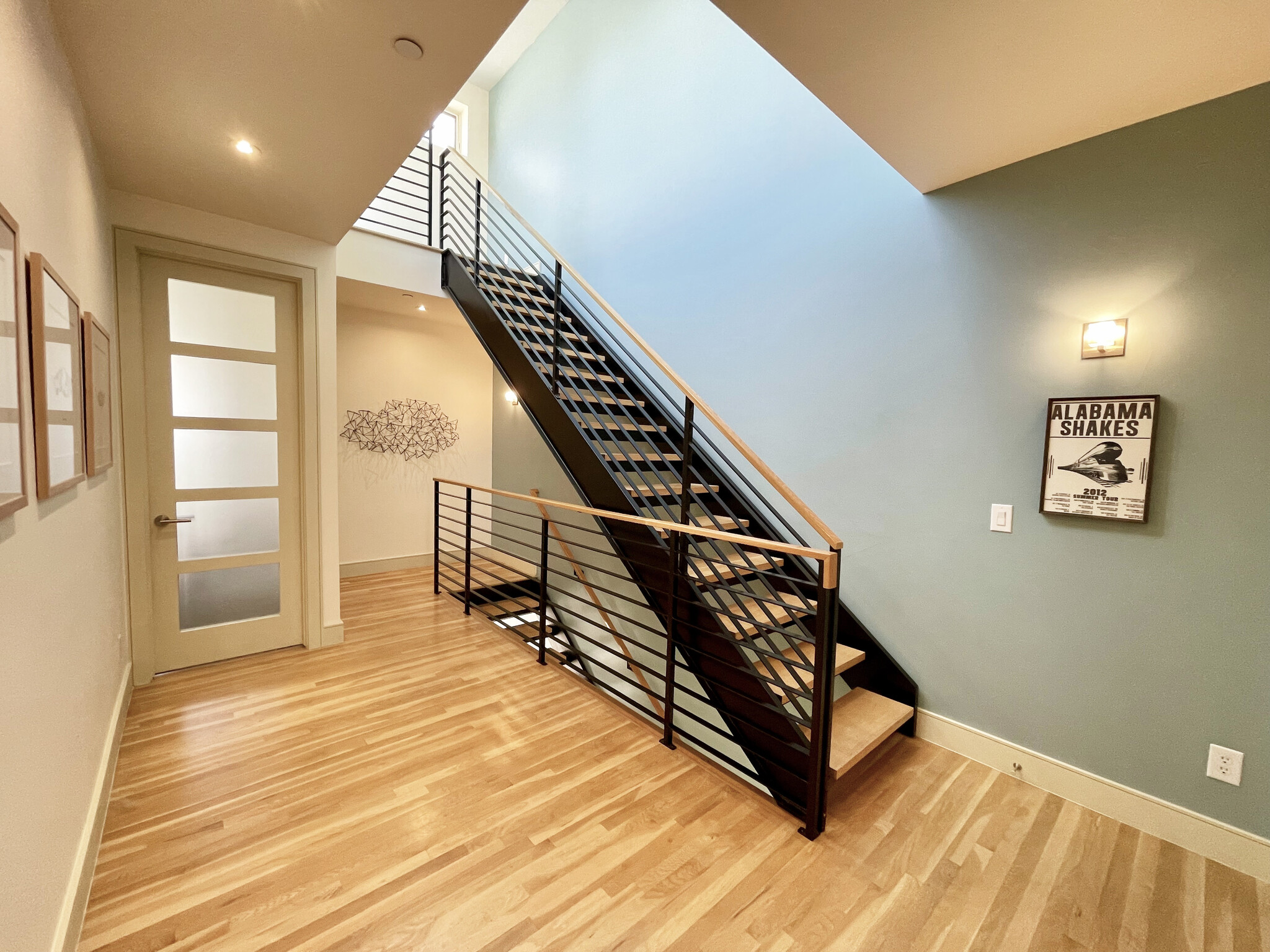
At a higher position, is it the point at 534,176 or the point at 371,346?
the point at 534,176

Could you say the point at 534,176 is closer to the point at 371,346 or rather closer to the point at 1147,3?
the point at 371,346

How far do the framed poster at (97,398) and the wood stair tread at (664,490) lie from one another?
6.61ft

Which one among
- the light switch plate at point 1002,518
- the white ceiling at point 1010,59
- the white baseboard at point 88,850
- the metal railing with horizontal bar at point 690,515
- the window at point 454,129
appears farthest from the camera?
the window at point 454,129

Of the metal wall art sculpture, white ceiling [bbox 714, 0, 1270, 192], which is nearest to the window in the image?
the metal wall art sculpture

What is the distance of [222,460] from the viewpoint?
9.65 ft

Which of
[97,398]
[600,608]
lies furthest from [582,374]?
[97,398]

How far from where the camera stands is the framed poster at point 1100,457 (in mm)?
1885

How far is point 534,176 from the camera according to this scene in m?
5.18

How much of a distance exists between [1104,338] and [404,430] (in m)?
5.24

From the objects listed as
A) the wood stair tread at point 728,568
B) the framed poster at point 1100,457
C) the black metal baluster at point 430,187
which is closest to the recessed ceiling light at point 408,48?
the wood stair tread at point 728,568

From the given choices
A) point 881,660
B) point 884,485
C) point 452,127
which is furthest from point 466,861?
point 452,127

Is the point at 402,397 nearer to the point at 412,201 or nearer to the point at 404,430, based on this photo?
the point at 404,430

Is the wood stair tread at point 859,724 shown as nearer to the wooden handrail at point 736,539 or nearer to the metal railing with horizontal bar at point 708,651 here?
the metal railing with horizontal bar at point 708,651

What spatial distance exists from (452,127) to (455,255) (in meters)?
2.93
